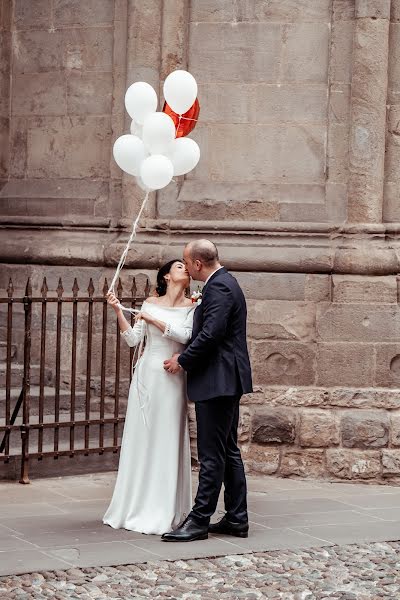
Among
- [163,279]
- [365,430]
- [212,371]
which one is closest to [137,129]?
[163,279]

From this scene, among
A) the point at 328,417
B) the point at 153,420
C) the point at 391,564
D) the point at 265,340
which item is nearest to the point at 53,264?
the point at 265,340

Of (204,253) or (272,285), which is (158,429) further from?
(272,285)

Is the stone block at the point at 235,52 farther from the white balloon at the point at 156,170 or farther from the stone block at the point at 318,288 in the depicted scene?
the white balloon at the point at 156,170

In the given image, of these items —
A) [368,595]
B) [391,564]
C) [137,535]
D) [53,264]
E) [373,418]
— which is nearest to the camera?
[368,595]

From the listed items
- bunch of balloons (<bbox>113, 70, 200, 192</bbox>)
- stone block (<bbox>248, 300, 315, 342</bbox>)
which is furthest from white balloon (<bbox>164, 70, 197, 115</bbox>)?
stone block (<bbox>248, 300, 315, 342</bbox>)

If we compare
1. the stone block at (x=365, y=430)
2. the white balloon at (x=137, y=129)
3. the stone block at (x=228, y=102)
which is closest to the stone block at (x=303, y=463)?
the stone block at (x=365, y=430)

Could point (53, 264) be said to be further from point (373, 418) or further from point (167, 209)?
point (373, 418)

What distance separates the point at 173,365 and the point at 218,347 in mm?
311

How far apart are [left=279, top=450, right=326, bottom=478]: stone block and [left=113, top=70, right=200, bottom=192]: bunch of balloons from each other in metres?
3.03

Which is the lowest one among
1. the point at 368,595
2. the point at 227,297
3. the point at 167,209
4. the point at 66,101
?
the point at 368,595

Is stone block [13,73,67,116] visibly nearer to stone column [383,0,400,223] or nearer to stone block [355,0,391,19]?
stone block [355,0,391,19]

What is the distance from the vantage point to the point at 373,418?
1015 cm

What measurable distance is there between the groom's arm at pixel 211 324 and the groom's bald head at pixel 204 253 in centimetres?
16

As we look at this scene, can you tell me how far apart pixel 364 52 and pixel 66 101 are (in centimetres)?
269
